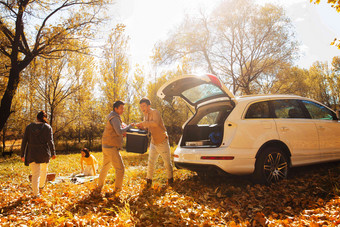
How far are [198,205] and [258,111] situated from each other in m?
2.23

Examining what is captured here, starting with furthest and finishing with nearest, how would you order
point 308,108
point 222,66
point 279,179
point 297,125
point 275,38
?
point 222,66 < point 275,38 < point 308,108 < point 297,125 < point 279,179

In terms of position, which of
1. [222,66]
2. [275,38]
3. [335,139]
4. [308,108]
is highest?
[275,38]

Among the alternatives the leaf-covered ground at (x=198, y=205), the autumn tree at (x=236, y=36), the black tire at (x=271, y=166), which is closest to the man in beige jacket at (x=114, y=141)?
the leaf-covered ground at (x=198, y=205)

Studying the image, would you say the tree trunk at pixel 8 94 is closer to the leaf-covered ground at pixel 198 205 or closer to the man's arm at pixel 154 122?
the leaf-covered ground at pixel 198 205

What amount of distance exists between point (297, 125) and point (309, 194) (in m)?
1.48

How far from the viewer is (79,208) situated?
394 cm

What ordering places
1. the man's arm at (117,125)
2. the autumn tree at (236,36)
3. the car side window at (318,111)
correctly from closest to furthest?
the man's arm at (117,125) < the car side window at (318,111) < the autumn tree at (236,36)

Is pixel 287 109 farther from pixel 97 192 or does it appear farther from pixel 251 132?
pixel 97 192

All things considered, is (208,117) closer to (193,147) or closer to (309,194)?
(193,147)

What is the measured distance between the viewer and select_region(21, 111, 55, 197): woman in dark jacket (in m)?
4.95

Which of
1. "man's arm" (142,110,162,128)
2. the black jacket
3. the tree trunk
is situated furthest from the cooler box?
the tree trunk

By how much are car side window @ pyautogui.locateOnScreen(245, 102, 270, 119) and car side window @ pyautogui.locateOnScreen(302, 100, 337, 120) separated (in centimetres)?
133

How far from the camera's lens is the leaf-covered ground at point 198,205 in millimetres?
3146

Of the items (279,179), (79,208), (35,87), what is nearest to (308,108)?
(279,179)
